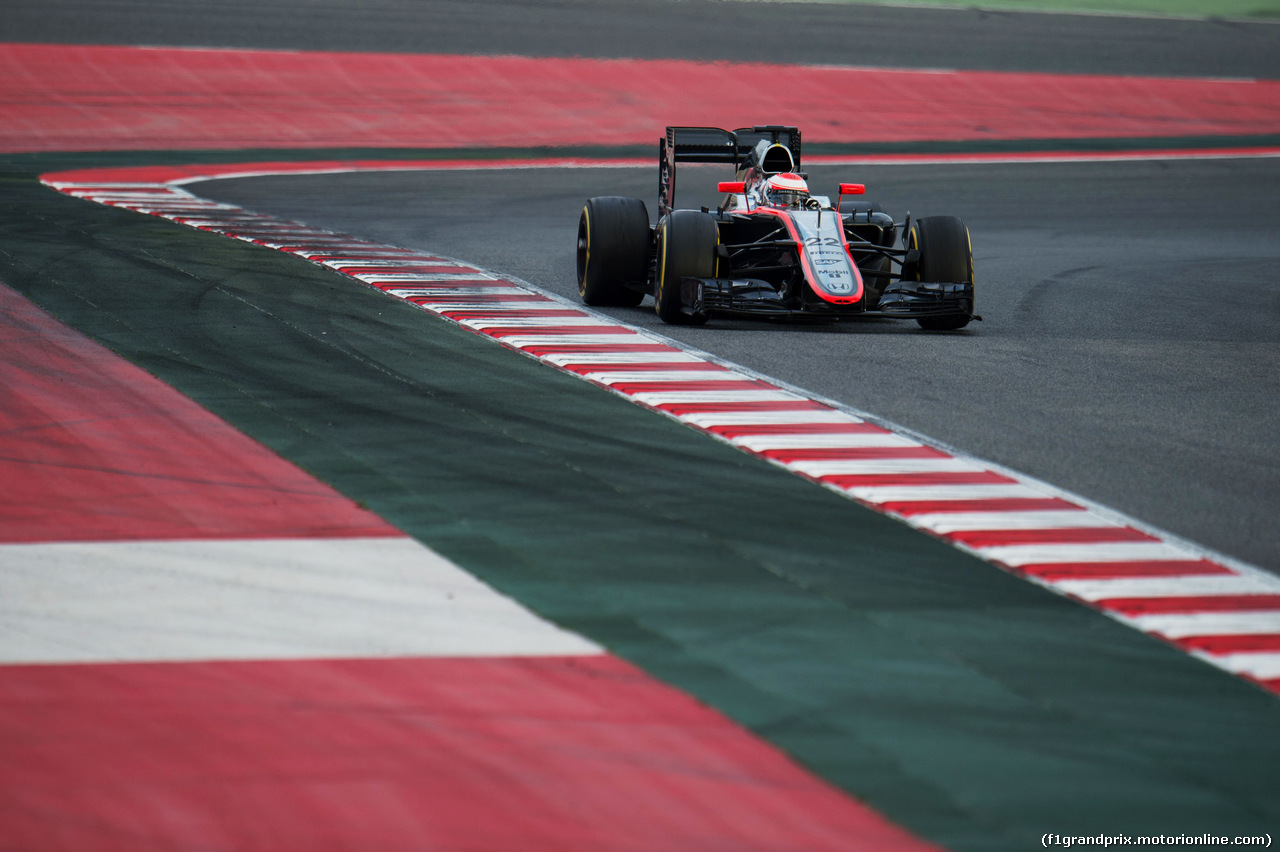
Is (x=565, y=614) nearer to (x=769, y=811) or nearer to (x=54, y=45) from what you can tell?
(x=769, y=811)

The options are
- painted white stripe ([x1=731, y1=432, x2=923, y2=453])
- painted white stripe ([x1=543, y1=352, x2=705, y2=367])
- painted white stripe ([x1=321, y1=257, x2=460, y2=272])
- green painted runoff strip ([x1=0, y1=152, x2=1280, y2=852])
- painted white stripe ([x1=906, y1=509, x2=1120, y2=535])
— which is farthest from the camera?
painted white stripe ([x1=321, y1=257, x2=460, y2=272])

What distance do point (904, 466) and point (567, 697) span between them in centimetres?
338

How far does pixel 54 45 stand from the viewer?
28.6 m

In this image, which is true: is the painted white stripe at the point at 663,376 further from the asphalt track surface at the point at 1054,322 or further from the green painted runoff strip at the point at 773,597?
the asphalt track surface at the point at 1054,322

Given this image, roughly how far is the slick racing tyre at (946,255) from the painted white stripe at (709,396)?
301 cm

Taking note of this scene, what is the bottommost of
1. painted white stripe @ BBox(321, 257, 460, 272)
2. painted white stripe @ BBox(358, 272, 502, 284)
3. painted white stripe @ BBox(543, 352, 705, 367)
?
painted white stripe @ BBox(543, 352, 705, 367)

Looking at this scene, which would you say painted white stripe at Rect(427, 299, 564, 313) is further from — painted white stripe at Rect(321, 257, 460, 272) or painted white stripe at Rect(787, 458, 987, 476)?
painted white stripe at Rect(787, 458, 987, 476)

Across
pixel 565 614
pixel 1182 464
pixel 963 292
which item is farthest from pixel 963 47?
pixel 565 614

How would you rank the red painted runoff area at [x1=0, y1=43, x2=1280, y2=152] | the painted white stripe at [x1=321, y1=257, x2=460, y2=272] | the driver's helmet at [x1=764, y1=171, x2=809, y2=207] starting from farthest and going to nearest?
the red painted runoff area at [x1=0, y1=43, x2=1280, y2=152], the painted white stripe at [x1=321, y1=257, x2=460, y2=272], the driver's helmet at [x1=764, y1=171, x2=809, y2=207]

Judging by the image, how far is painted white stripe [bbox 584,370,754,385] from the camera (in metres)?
9.74

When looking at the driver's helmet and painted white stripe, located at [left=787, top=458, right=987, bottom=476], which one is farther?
the driver's helmet

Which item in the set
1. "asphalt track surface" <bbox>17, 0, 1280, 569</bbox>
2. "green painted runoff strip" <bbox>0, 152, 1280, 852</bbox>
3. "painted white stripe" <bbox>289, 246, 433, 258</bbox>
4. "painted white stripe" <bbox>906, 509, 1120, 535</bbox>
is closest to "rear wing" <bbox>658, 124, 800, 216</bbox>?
"asphalt track surface" <bbox>17, 0, 1280, 569</bbox>

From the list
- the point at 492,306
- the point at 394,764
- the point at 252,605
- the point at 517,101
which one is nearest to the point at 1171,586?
the point at 394,764

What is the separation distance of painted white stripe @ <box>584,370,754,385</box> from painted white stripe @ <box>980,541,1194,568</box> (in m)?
3.53
